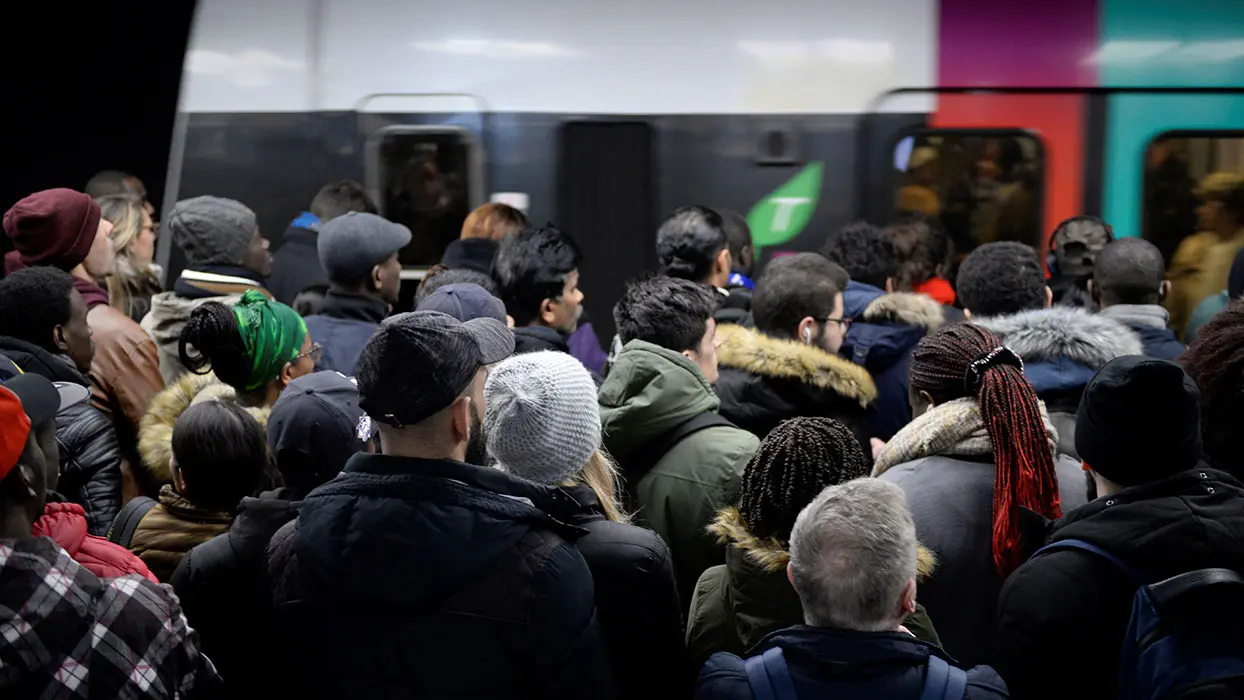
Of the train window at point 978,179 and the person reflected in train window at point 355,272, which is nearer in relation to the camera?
the person reflected in train window at point 355,272

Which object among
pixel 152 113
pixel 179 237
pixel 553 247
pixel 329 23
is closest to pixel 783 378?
pixel 553 247

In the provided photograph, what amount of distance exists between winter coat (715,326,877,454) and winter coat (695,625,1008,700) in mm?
1866

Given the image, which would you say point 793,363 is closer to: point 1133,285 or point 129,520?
point 1133,285

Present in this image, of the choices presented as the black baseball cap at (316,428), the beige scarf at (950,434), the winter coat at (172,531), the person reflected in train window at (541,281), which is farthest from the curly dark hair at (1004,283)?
the winter coat at (172,531)

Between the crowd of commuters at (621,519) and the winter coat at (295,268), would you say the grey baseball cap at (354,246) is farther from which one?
the winter coat at (295,268)

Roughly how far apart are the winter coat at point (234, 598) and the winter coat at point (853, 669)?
3.20ft

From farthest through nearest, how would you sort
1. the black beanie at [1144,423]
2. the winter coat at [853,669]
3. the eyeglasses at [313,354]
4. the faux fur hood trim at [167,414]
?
the eyeglasses at [313,354] → the faux fur hood trim at [167,414] → the black beanie at [1144,423] → the winter coat at [853,669]

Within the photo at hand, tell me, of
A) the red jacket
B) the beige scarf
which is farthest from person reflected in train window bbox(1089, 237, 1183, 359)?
the red jacket

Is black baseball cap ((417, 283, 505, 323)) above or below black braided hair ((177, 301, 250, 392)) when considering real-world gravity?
above

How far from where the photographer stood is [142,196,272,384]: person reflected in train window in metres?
4.71

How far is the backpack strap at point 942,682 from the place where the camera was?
6.70 ft

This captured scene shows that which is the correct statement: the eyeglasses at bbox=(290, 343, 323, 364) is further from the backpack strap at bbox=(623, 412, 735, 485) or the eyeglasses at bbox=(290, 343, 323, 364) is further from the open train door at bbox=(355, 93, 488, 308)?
the open train door at bbox=(355, 93, 488, 308)

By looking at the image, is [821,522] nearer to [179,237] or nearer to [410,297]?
[179,237]

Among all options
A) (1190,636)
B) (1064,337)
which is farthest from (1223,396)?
(1190,636)
